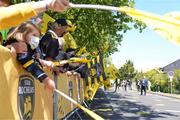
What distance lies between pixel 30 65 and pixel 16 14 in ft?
4.96

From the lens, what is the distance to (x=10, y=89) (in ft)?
14.3

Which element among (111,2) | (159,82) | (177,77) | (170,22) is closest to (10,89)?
(170,22)

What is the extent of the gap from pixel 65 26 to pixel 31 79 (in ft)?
6.52

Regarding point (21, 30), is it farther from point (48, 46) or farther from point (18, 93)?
point (48, 46)

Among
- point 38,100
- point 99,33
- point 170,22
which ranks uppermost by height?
point 99,33

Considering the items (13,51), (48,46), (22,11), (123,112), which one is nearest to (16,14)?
(22,11)

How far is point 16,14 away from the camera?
3.25 metres

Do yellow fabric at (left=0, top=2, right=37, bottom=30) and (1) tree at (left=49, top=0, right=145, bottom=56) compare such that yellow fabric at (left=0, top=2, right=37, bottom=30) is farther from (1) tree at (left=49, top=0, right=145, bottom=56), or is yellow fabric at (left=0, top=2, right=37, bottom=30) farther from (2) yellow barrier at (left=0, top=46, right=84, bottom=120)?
(1) tree at (left=49, top=0, right=145, bottom=56)

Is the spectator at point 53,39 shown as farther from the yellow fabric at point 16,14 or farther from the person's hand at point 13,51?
the yellow fabric at point 16,14

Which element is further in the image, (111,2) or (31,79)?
(111,2)

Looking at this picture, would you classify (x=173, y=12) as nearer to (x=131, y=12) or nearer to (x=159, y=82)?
(x=131, y=12)

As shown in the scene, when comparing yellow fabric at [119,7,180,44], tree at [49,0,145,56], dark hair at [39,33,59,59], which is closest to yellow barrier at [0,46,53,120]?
dark hair at [39,33,59,59]

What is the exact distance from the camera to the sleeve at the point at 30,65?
4622 mm

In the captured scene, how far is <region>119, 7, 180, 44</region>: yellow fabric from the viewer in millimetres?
2912
